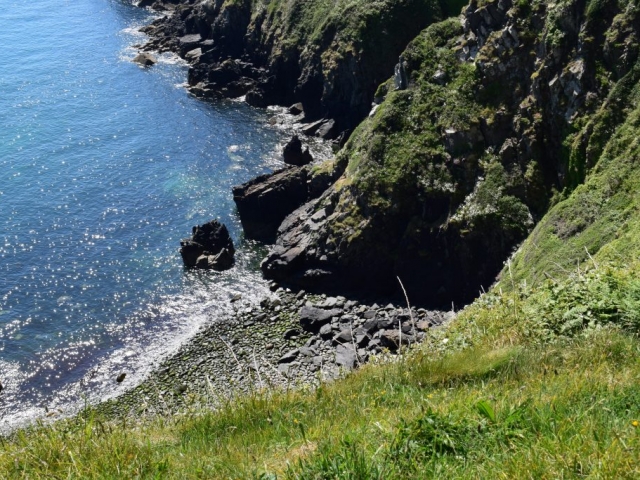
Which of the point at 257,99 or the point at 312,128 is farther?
the point at 257,99

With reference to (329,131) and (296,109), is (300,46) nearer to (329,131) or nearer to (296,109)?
(296,109)

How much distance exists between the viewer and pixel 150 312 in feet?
165

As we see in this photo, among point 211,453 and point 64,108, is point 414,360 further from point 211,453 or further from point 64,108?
point 64,108

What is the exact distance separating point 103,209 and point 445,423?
194 feet

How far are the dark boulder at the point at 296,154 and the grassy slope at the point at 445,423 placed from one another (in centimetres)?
5283

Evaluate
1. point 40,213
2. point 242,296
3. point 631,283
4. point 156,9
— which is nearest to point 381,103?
point 242,296

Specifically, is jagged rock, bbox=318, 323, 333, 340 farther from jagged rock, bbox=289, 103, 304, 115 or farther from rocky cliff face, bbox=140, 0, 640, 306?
jagged rock, bbox=289, 103, 304, 115

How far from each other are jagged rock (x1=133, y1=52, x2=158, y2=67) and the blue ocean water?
117 cm

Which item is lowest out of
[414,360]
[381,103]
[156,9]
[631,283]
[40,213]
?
[40,213]

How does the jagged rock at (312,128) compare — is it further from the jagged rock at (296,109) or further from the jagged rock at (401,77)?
the jagged rock at (401,77)

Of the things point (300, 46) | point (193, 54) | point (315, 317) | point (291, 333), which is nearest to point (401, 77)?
point (315, 317)

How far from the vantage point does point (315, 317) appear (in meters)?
45.7

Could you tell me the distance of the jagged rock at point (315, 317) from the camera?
45406mm

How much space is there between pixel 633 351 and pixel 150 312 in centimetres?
4270
